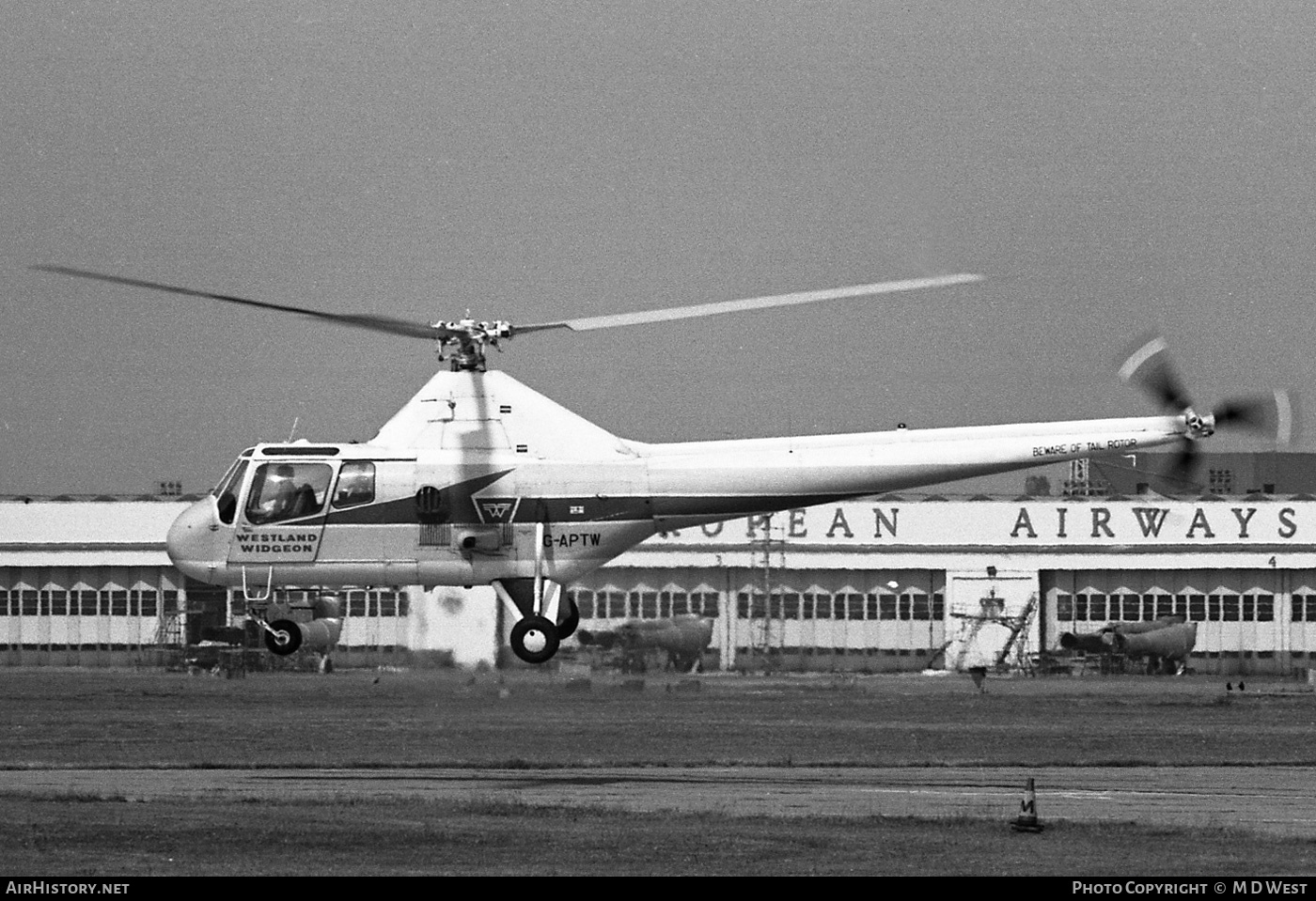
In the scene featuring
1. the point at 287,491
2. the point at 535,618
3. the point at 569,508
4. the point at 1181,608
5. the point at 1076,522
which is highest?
the point at 1076,522

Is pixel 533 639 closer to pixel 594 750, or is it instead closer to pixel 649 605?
pixel 594 750

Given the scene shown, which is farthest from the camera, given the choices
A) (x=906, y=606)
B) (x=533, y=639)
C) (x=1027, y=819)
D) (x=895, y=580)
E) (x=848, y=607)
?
(x=895, y=580)

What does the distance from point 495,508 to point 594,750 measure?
12.2 m

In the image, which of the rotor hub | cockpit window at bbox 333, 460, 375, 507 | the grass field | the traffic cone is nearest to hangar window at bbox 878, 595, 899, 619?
the grass field

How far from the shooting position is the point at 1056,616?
92125mm

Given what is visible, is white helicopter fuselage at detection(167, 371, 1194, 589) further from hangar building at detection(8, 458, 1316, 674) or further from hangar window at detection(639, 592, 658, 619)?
hangar building at detection(8, 458, 1316, 674)

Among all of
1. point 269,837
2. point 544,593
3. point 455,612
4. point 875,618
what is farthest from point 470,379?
point 875,618

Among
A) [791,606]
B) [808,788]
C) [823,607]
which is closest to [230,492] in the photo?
[808,788]

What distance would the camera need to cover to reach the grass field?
30.2 metres

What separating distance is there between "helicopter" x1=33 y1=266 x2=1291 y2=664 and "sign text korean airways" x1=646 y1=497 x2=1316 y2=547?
52756mm

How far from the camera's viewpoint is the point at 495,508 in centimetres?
3925

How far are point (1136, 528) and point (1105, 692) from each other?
20.8m

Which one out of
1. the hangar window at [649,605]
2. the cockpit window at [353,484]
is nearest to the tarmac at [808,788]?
the cockpit window at [353,484]
